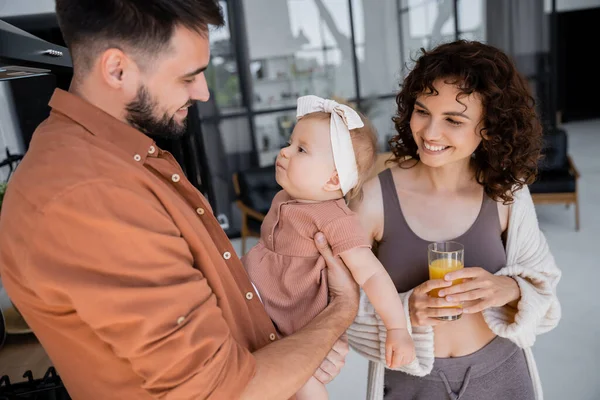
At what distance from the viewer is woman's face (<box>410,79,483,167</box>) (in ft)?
4.90

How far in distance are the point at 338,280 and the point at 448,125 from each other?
0.62 metres

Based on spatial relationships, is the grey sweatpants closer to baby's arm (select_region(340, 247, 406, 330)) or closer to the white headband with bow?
baby's arm (select_region(340, 247, 406, 330))

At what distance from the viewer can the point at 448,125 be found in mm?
1510

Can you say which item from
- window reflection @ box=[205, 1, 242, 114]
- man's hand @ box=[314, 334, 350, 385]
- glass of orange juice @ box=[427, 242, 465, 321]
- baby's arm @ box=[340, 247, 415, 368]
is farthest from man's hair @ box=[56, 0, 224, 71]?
window reflection @ box=[205, 1, 242, 114]

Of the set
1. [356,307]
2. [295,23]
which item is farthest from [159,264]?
[295,23]

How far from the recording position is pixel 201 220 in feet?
3.15

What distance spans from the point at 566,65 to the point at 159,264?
49.6ft

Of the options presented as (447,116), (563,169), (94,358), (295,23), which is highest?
(295,23)

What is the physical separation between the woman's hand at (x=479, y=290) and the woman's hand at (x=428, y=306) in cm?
2

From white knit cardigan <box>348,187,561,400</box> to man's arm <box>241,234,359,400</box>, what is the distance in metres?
0.26

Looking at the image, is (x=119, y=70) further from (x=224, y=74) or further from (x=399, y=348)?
(x=224, y=74)

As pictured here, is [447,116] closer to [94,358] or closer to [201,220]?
[201,220]

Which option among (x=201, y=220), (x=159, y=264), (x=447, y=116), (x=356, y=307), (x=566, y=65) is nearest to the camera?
(x=159, y=264)

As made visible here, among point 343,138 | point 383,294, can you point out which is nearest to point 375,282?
point 383,294
